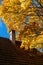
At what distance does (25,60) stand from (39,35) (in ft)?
18.2

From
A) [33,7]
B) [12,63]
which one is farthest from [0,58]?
[33,7]

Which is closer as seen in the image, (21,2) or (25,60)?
(21,2)

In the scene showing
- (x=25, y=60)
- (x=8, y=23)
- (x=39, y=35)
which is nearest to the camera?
(x=39, y=35)

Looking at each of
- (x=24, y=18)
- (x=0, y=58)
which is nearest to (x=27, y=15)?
(x=24, y=18)

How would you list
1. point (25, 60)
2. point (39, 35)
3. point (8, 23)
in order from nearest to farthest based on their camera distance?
point (39, 35) → point (8, 23) → point (25, 60)

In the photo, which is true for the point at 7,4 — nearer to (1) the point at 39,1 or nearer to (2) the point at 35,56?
(1) the point at 39,1

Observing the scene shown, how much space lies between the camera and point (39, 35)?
92.5ft

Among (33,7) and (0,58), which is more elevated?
(33,7)

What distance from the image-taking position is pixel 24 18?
28859 millimetres

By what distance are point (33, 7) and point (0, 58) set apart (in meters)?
4.91

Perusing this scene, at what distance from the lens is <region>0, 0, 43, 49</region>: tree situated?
93.2 feet

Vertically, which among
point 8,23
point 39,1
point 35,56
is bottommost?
point 35,56

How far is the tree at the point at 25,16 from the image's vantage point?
28422 millimetres

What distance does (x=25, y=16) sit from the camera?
1131 inches
